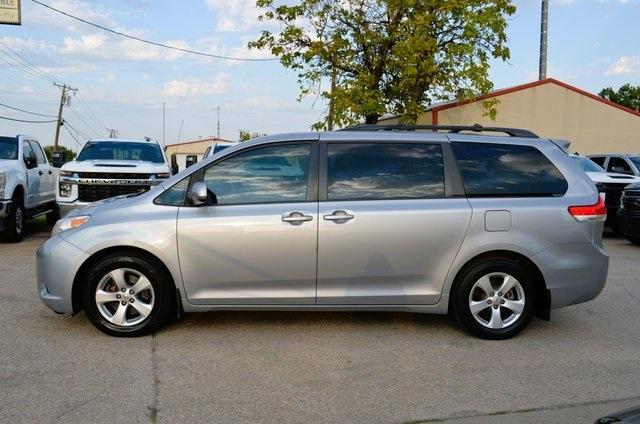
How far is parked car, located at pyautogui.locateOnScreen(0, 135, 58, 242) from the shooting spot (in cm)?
1055

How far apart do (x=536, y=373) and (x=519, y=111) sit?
76.4 feet

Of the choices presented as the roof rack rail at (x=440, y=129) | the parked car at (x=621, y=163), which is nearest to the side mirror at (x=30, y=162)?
the roof rack rail at (x=440, y=129)

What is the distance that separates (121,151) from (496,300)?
29.1 feet

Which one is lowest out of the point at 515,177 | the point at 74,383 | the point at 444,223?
the point at 74,383

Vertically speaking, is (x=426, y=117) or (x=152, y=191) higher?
(x=426, y=117)

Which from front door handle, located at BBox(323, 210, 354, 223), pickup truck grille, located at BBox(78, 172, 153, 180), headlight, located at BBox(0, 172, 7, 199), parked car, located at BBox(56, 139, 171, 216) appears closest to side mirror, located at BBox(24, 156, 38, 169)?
parked car, located at BBox(56, 139, 171, 216)

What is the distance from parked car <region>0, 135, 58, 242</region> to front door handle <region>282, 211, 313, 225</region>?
699 centimetres

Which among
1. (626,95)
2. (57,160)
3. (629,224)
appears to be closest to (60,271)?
(57,160)

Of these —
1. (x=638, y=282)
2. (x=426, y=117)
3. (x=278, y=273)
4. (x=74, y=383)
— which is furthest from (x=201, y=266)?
(x=426, y=117)

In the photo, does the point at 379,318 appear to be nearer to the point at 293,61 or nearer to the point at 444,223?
the point at 444,223

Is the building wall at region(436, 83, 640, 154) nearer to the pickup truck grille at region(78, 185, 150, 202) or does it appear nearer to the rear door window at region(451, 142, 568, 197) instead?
the pickup truck grille at region(78, 185, 150, 202)

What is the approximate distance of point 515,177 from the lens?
18.3 feet

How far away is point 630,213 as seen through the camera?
11.1 meters

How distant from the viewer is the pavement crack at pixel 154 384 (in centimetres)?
390
